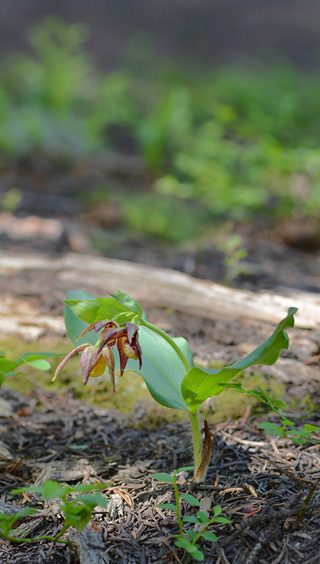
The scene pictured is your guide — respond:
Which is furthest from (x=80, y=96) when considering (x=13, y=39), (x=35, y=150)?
(x=13, y=39)

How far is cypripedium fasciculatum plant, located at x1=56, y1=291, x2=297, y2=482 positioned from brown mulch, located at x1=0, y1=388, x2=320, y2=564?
17cm

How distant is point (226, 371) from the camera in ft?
3.95

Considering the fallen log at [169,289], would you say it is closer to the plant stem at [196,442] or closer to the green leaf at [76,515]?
the plant stem at [196,442]

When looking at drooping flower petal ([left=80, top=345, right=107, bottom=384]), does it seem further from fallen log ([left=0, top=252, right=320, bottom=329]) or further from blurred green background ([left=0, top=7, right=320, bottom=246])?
blurred green background ([left=0, top=7, right=320, bottom=246])

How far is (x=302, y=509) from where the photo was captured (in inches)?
43.6

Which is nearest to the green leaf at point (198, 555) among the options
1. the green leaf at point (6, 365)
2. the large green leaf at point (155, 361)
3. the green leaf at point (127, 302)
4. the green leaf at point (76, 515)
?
the green leaf at point (76, 515)

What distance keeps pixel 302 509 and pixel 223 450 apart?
1.48 ft

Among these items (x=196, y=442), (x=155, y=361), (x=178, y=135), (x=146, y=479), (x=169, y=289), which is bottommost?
(x=146, y=479)

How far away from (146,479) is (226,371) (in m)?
0.53

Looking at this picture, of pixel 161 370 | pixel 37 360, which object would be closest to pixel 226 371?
pixel 161 370

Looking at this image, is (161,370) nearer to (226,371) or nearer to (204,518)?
(226,371)

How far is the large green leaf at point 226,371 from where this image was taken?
3.76 ft

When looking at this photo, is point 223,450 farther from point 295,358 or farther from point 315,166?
point 315,166

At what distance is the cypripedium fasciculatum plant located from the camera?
3.69 ft
